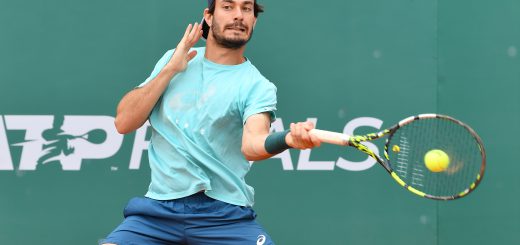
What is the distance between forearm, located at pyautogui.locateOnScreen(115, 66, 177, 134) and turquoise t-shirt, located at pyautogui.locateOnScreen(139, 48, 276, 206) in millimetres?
62

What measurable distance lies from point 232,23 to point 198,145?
1.77 feet

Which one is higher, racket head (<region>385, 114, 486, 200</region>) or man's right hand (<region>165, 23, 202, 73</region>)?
man's right hand (<region>165, 23, 202, 73</region>)

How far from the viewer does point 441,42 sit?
546cm

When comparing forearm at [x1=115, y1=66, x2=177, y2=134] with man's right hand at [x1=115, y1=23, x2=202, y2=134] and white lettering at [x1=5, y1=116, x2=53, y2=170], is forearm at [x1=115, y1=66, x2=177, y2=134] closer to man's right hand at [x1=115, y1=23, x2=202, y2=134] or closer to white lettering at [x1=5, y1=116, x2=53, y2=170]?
man's right hand at [x1=115, y1=23, x2=202, y2=134]

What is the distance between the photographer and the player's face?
164 inches

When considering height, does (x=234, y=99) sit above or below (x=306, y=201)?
above

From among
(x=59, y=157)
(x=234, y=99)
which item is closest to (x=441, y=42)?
(x=234, y=99)

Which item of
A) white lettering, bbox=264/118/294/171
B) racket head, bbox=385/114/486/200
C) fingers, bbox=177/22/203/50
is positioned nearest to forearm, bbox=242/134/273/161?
fingers, bbox=177/22/203/50

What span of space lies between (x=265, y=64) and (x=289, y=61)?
132 mm

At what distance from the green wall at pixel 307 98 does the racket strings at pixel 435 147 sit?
37cm

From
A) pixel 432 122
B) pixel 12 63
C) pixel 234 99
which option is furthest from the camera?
pixel 12 63

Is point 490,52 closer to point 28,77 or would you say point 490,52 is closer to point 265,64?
point 265,64

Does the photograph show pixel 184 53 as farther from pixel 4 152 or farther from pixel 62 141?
pixel 4 152

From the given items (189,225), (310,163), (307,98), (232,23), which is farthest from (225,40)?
(310,163)
